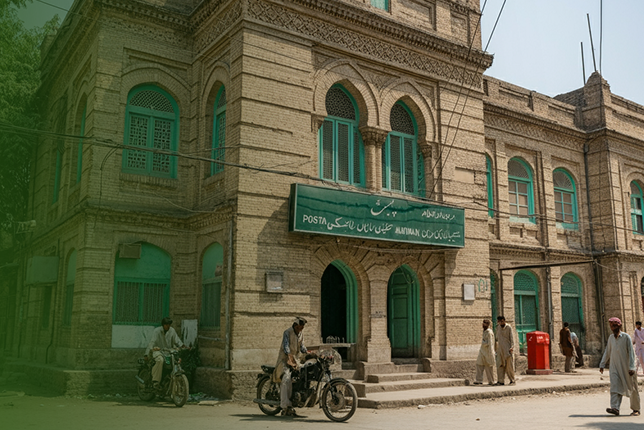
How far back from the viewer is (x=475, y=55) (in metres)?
16.7

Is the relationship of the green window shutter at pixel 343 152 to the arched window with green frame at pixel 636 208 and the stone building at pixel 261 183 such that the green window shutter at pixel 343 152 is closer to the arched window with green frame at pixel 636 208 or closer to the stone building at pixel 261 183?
the stone building at pixel 261 183

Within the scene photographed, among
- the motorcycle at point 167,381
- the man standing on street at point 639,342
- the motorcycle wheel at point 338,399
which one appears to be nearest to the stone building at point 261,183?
the motorcycle at point 167,381

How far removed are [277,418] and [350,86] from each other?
789 centimetres

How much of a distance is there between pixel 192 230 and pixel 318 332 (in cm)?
379

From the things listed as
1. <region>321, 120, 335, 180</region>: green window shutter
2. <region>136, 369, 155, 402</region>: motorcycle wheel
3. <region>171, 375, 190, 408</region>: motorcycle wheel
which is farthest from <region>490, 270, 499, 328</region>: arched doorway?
<region>136, 369, 155, 402</region>: motorcycle wheel

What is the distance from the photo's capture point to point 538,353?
1723 centimetres

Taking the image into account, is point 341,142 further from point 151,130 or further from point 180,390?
point 180,390

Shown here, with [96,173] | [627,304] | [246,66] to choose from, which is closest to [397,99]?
[246,66]

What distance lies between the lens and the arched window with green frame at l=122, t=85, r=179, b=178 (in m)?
14.0

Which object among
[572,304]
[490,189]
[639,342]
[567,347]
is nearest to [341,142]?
[490,189]

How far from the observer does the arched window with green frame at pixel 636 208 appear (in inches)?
883

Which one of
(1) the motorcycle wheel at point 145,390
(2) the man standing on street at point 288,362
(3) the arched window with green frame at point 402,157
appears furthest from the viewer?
(3) the arched window with green frame at point 402,157

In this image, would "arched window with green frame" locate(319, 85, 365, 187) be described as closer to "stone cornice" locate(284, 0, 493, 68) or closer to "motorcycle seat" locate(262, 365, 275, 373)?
"stone cornice" locate(284, 0, 493, 68)

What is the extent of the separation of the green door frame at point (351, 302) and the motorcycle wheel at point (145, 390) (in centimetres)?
450
